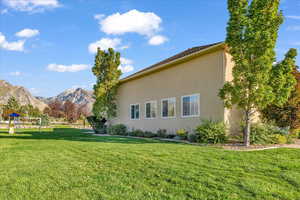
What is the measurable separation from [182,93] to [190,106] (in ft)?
3.45

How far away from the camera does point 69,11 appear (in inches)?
590

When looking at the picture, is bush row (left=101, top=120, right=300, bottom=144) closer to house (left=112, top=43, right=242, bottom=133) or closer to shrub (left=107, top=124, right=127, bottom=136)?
house (left=112, top=43, right=242, bottom=133)

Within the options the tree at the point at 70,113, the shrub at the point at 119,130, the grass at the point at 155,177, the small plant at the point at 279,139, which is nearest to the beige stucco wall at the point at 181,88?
the shrub at the point at 119,130

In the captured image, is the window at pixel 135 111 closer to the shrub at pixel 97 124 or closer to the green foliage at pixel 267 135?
the shrub at pixel 97 124

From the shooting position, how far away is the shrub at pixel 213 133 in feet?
34.9

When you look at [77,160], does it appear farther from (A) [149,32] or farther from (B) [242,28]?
(A) [149,32]

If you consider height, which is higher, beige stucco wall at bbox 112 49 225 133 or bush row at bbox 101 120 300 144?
beige stucco wall at bbox 112 49 225 133

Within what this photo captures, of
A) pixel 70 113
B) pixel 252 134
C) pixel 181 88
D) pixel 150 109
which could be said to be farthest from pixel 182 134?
pixel 70 113

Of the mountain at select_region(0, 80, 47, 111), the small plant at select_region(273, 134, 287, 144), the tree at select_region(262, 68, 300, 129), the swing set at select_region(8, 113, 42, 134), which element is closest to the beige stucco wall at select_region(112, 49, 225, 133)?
the small plant at select_region(273, 134, 287, 144)

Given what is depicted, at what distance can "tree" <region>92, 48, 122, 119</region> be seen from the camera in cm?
2005

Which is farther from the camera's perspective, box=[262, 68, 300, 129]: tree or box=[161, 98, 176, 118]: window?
box=[161, 98, 176, 118]: window

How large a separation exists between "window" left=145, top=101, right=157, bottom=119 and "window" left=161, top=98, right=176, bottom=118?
97 centimetres

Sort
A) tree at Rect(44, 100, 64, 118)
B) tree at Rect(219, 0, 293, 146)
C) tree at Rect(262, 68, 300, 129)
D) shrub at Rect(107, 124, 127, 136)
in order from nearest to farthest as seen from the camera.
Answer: tree at Rect(219, 0, 293, 146)
tree at Rect(262, 68, 300, 129)
shrub at Rect(107, 124, 127, 136)
tree at Rect(44, 100, 64, 118)

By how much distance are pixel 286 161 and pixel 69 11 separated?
1422 centimetres
